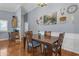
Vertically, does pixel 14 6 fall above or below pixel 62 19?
above

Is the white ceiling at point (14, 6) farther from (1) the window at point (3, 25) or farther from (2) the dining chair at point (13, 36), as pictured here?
(2) the dining chair at point (13, 36)

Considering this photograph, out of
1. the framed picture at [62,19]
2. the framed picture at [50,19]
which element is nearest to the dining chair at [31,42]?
→ the framed picture at [50,19]

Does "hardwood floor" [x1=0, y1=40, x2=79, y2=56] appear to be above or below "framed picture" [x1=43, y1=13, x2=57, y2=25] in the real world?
below

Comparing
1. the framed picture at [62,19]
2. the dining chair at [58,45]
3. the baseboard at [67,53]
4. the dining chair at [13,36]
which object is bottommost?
the baseboard at [67,53]

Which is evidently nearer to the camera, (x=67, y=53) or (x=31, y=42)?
(x=67, y=53)

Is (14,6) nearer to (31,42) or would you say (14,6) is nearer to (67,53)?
(31,42)

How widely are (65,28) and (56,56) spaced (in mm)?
467

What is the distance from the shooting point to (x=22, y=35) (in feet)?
5.33


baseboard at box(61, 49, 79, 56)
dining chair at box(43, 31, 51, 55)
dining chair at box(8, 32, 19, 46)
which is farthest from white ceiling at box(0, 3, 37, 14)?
baseboard at box(61, 49, 79, 56)

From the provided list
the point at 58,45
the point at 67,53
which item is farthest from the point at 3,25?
the point at 67,53

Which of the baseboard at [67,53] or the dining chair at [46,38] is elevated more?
the dining chair at [46,38]

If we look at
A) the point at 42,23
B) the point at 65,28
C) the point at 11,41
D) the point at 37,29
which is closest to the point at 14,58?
the point at 11,41

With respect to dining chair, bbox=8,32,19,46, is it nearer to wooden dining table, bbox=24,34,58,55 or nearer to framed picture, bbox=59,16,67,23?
wooden dining table, bbox=24,34,58,55

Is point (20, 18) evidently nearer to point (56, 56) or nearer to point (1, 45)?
point (1, 45)
